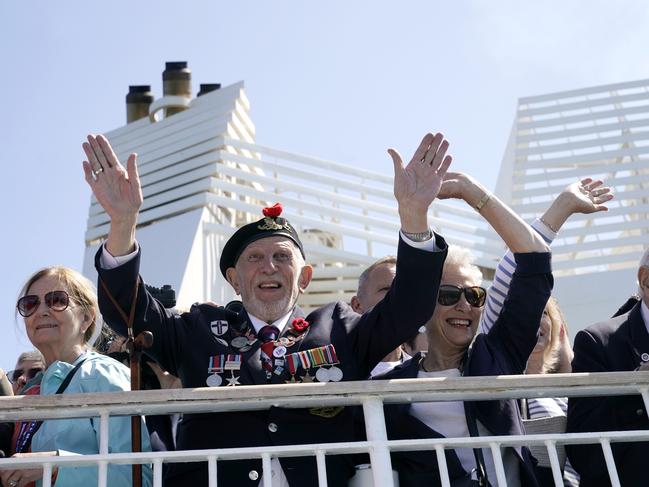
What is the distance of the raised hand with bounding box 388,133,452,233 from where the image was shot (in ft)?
11.9

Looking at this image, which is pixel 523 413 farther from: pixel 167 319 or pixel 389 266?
pixel 167 319

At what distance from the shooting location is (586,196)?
4383 mm

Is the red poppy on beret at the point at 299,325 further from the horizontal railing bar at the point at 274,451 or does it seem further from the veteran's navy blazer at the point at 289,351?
the horizontal railing bar at the point at 274,451

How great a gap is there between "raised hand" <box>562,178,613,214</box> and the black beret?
1.13m

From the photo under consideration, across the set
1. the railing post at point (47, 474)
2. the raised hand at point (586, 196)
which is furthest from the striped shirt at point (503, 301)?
the railing post at point (47, 474)

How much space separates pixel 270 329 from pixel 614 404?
1.26 meters

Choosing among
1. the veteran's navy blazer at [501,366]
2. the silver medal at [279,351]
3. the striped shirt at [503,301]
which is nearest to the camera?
the veteran's navy blazer at [501,366]

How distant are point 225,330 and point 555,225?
1.37 m

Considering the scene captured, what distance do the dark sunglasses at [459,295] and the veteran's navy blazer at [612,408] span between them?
0.40 metres

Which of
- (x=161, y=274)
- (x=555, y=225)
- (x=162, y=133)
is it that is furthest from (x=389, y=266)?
(x=162, y=133)

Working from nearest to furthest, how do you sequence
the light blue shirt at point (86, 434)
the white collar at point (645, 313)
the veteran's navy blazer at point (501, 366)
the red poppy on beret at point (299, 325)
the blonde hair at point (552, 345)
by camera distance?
the light blue shirt at point (86, 434)
the veteran's navy blazer at point (501, 366)
the red poppy on beret at point (299, 325)
the white collar at point (645, 313)
the blonde hair at point (552, 345)

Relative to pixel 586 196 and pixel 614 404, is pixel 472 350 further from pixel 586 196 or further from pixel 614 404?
pixel 586 196

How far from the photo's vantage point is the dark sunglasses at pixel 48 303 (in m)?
4.00

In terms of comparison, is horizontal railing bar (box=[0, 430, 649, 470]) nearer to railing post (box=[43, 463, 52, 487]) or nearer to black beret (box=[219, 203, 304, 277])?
railing post (box=[43, 463, 52, 487])
